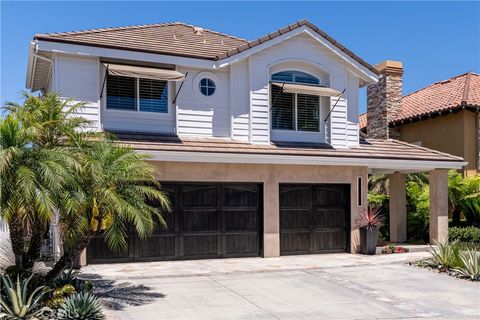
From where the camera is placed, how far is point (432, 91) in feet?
89.0

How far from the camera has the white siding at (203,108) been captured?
52.4ft

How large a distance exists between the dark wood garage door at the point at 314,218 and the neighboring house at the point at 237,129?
0.04 m

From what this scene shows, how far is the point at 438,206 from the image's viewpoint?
18.1 metres

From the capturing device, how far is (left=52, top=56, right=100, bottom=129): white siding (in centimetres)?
1466

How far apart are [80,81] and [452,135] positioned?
51.4ft

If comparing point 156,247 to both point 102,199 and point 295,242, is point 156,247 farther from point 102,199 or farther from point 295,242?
point 102,199

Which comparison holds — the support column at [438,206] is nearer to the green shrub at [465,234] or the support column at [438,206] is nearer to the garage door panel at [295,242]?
the green shrub at [465,234]

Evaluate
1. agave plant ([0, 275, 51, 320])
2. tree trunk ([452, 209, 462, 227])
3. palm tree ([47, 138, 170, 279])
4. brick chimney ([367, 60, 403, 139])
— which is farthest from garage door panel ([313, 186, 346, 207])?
agave plant ([0, 275, 51, 320])

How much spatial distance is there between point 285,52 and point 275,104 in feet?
5.47

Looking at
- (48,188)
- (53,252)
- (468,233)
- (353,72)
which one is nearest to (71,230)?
(48,188)

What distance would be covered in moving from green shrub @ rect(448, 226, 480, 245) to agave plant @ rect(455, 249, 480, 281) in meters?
5.27

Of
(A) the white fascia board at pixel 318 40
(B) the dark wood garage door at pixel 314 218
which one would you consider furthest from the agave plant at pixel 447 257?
(A) the white fascia board at pixel 318 40

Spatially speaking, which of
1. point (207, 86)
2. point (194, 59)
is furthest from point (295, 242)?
point (194, 59)

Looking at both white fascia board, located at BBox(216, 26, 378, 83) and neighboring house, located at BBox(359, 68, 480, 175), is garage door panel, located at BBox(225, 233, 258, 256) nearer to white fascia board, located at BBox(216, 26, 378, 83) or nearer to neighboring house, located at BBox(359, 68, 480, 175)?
white fascia board, located at BBox(216, 26, 378, 83)
